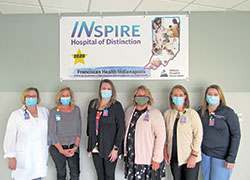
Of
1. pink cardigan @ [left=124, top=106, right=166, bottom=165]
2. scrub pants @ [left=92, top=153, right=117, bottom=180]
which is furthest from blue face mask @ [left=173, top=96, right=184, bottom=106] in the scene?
scrub pants @ [left=92, top=153, right=117, bottom=180]

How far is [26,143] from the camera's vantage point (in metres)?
2.16

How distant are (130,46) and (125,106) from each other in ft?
2.96

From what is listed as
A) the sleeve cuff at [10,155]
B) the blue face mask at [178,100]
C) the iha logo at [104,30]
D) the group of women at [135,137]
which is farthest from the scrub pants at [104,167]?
the iha logo at [104,30]

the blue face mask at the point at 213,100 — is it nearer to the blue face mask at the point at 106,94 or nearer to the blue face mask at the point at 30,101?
the blue face mask at the point at 106,94

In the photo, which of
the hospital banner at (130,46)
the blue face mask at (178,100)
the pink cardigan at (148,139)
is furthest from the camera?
the hospital banner at (130,46)

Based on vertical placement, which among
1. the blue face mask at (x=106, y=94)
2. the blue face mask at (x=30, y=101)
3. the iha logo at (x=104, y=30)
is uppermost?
the iha logo at (x=104, y=30)

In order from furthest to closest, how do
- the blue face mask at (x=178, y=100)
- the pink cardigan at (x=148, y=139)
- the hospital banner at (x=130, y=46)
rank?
the hospital banner at (x=130, y=46), the blue face mask at (x=178, y=100), the pink cardigan at (x=148, y=139)

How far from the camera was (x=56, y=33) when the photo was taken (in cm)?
265

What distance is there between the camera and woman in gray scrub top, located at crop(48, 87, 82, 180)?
223cm

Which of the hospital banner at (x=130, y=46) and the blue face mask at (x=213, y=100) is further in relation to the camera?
the hospital banner at (x=130, y=46)

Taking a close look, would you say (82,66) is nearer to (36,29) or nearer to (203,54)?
(36,29)

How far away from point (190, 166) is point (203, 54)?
1601mm

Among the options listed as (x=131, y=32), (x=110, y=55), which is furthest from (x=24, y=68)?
(x=131, y=32)

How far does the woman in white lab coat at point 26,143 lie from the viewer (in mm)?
2154
